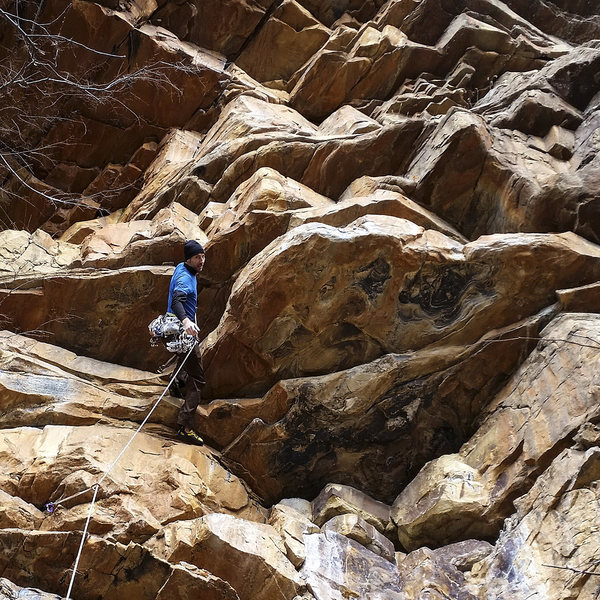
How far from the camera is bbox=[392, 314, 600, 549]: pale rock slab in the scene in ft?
19.4

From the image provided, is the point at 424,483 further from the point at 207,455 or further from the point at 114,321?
the point at 114,321

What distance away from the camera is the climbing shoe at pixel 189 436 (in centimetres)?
729

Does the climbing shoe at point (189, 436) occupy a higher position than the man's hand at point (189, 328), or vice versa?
the man's hand at point (189, 328)

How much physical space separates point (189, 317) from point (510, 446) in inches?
150

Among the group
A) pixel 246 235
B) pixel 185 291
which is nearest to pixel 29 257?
pixel 246 235

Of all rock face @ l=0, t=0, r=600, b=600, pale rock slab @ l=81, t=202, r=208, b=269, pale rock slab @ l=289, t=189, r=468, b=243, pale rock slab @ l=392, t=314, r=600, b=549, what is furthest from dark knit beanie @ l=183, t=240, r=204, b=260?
pale rock slab @ l=392, t=314, r=600, b=549

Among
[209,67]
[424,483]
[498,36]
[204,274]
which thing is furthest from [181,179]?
[498,36]

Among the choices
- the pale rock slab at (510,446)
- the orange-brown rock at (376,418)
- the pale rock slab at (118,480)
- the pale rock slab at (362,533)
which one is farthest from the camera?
the orange-brown rock at (376,418)

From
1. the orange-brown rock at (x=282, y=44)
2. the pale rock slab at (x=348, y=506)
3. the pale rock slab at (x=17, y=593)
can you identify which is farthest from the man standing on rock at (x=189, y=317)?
the orange-brown rock at (x=282, y=44)

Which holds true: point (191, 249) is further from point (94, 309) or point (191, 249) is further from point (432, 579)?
point (432, 579)

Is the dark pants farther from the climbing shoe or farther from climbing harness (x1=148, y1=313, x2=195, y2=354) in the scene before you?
climbing harness (x1=148, y1=313, x2=195, y2=354)

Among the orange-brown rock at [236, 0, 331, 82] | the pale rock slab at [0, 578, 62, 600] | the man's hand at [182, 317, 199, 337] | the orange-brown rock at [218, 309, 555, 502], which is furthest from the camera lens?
the orange-brown rock at [236, 0, 331, 82]

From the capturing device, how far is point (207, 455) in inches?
284

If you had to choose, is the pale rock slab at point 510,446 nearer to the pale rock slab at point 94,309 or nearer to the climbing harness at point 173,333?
the climbing harness at point 173,333
